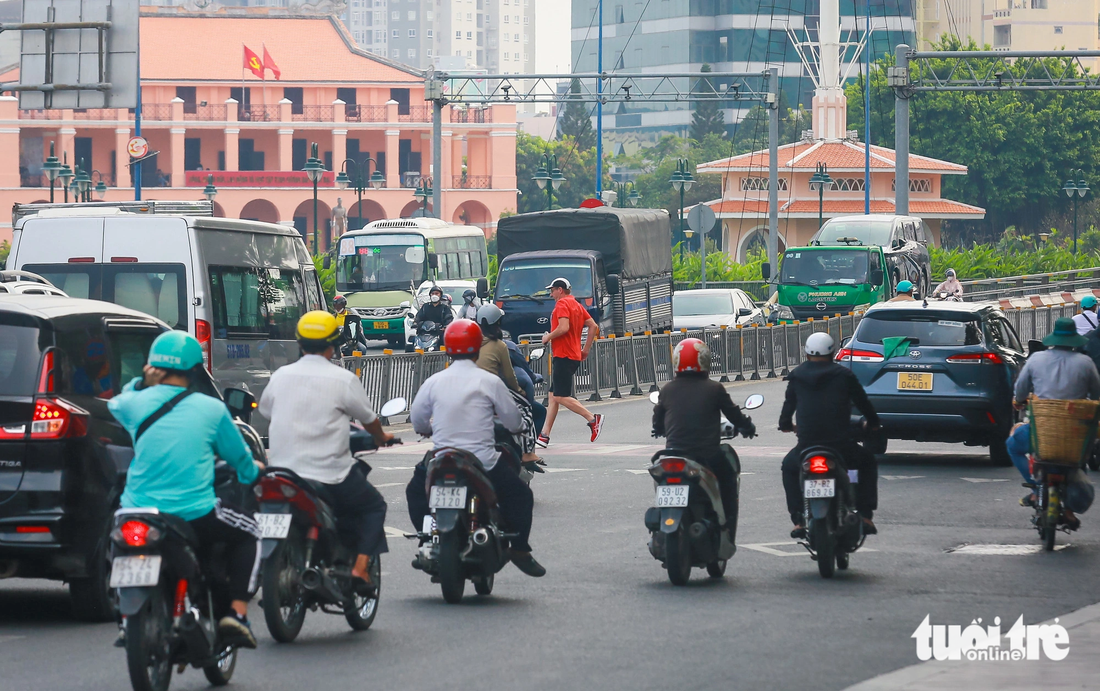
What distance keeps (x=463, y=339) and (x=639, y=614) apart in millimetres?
1727

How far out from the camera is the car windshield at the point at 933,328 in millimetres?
16203

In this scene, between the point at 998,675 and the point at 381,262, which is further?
the point at 381,262

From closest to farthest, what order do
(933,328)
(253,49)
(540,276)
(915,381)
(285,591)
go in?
(285,591), (915,381), (933,328), (540,276), (253,49)

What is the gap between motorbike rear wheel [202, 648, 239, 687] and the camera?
679cm

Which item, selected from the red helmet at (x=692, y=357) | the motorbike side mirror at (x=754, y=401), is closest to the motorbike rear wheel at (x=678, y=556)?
the motorbike side mirror at (x=754, y=401)

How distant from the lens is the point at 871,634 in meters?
8.12

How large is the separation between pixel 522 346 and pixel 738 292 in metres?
11.7

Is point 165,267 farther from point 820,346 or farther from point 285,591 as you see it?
point 285,591

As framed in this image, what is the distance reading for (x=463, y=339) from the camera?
902cm

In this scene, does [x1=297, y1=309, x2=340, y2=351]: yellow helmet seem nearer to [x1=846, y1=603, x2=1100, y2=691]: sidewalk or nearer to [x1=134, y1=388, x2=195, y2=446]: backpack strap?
[x1=134, y1=388, x2=195, y2=446]: backpack strap

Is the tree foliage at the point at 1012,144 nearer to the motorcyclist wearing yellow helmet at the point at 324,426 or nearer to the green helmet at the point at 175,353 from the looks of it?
the motorcyclist wearing yellow helmet at the point at 324,426

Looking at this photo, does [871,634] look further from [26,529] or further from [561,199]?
[561,199]

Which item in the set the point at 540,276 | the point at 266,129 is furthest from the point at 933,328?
the point at 266,129

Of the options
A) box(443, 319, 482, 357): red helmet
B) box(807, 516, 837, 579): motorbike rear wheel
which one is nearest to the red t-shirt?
box(807, 516, 837, 579): motorbike rear wheel
